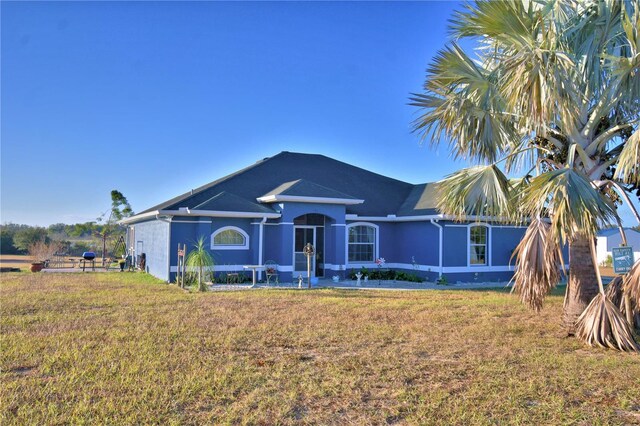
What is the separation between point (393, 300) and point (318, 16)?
29.1 ft

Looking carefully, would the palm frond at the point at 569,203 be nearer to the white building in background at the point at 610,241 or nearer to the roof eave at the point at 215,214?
the roof eave at the point at 215,214

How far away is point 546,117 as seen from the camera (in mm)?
8625

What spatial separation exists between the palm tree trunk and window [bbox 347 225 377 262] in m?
11.7

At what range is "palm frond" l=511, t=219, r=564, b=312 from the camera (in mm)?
8609

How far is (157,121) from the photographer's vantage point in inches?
756

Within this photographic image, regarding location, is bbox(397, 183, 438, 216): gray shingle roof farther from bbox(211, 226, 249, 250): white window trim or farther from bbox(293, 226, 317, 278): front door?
bbox(211, 226, 249, 250): white window trim

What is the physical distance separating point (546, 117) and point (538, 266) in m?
2.68

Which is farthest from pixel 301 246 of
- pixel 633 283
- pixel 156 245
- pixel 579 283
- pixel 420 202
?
pixel 633 283

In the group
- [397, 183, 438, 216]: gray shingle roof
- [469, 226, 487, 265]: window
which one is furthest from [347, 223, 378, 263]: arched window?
[469, 226, 487, 265]: window

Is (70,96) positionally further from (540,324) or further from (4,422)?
(540,324)

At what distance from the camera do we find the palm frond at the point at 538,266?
8.61m

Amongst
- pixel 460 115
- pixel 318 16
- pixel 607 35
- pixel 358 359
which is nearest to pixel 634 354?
pixel 358 359

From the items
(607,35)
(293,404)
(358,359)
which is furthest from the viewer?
(607,35)

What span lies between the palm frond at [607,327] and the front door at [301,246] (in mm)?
12461
